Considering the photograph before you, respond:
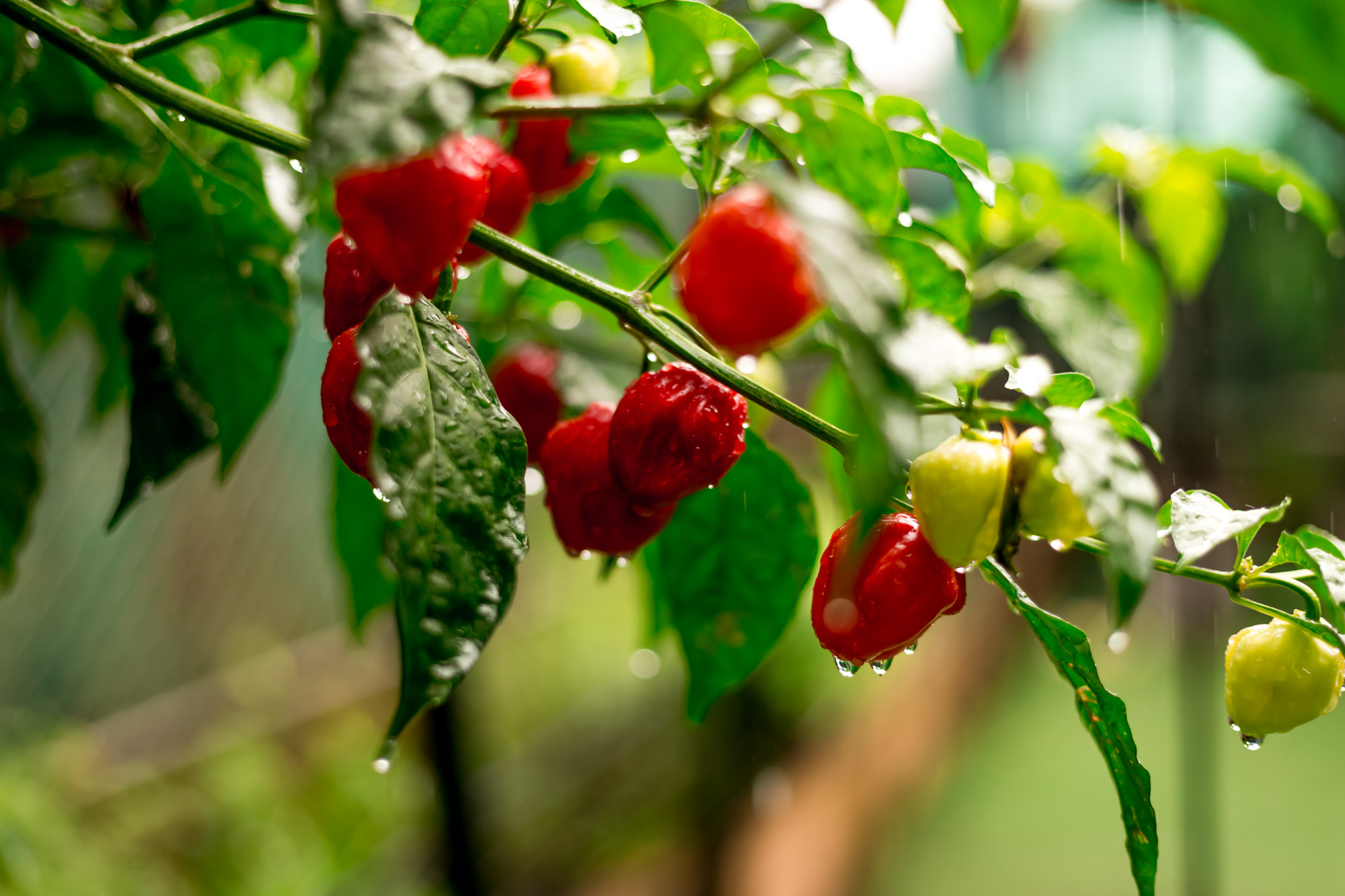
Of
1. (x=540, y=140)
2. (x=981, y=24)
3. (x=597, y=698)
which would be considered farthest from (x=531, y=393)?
(x=597, y=698)

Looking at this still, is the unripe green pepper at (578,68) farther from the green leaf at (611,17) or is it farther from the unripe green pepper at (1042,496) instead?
the unripe green pepper at (1042,496)

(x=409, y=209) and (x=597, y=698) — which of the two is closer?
(x=409, y=209)

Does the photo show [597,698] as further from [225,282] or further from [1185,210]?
[225,282]

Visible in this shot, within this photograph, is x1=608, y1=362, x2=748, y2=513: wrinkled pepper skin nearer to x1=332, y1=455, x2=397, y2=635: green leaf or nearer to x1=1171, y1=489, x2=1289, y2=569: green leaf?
x1=1171, y1=489, x2=1289, y2=569: green leaf

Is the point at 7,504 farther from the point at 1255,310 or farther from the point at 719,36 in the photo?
the point at 1255,310

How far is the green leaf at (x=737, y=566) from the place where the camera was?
1.05 feet

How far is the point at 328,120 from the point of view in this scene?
15 cm

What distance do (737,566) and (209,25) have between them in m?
0.24

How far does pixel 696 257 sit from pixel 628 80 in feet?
0.86

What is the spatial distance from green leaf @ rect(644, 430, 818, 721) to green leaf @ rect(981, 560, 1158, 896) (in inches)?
3.5

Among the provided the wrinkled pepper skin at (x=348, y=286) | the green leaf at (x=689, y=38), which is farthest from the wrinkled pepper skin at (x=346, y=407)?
the green leaf at (x=689, y=38)

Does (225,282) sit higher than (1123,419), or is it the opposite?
(1123,419)

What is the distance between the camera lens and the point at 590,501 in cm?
29

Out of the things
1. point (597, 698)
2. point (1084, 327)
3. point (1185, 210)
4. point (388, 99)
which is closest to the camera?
point (388, 99)
